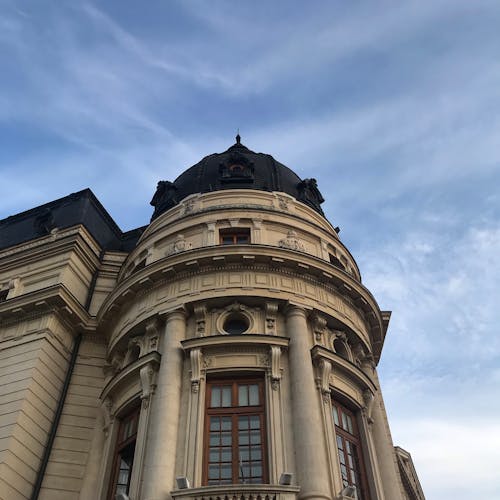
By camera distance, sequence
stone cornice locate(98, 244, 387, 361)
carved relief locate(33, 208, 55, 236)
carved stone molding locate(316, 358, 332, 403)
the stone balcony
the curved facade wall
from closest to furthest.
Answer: the stone balcony, the curved facade wall, carved stone molding locate(316, 358, 332, 403), stone cornice locate(98, 244, 387, 361), carved relief locate(33, 208, 55, 236)

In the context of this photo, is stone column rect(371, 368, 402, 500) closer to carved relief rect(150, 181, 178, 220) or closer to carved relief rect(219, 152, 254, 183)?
carved relief rect(219, 152, 254, 183)

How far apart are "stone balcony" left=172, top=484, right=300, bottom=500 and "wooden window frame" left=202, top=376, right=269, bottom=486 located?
3.25ft

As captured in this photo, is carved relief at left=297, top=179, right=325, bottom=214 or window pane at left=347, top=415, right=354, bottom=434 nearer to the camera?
window pane at left=347, top=415, right=354, bottom=434

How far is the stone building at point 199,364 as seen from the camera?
18234 millimetres

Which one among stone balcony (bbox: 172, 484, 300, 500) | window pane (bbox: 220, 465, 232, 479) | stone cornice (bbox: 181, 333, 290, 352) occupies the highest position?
stone cornice (bbox: 181, 333, 290, 352)

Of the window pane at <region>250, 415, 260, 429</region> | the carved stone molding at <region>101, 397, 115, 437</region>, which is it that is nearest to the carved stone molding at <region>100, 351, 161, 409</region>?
the carved stone molding at <region>101, 397, 115, 437</region>

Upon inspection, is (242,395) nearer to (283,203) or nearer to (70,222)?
(283,203)

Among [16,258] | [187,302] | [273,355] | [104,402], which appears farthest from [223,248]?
[16,258]

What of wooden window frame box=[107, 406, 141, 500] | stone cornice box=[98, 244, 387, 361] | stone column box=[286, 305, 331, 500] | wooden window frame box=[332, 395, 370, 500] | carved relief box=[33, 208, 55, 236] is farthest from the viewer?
carved relief box=[33, 208, 55, 236]

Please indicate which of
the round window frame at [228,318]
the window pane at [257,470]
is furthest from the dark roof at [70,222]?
the window pane at [257,470]

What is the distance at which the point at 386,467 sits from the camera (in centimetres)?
2048

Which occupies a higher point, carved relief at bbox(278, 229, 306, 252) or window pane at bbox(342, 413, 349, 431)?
carved relief at bbox(278, 229, 306, 252)

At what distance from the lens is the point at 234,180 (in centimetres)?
3000

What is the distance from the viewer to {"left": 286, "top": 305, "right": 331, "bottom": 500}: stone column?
17.0 metres
